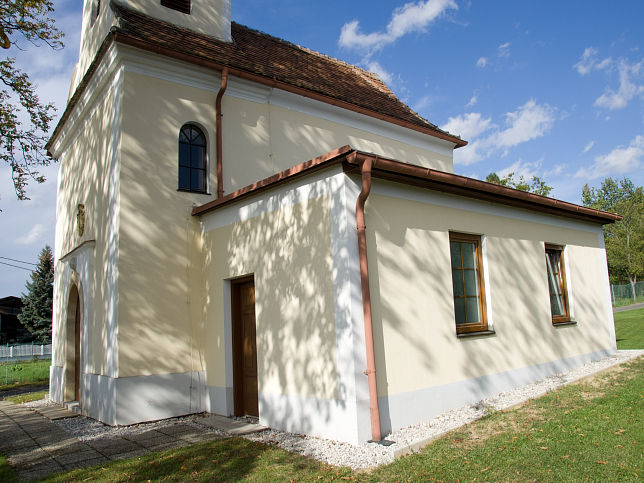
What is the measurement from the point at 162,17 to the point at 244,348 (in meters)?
7.34

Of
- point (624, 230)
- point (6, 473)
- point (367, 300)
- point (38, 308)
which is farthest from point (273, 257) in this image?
point (624, 230)

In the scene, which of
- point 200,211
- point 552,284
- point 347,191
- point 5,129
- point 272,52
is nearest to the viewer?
point 347,191

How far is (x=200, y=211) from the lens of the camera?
867 cm

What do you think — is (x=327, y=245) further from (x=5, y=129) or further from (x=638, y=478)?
(x=5, y=129)

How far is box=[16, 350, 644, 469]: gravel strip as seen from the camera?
5113 millimetres

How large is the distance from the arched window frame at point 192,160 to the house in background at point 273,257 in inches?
1.1

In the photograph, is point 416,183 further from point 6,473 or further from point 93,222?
point 93,222

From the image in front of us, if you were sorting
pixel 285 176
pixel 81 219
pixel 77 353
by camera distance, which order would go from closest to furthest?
pixel 285 176, pixel 81 219, pixel 77 353

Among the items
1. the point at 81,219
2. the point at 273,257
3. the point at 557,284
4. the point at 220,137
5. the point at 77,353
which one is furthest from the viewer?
the point at 77,353

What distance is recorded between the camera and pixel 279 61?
12000 millimetres

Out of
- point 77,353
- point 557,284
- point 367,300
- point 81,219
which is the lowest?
point 77,353

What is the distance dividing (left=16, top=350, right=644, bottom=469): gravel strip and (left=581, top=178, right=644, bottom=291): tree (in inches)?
1397

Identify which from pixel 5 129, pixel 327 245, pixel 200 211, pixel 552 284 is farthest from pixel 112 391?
pixel 552 284

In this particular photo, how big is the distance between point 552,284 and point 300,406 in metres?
5.94
